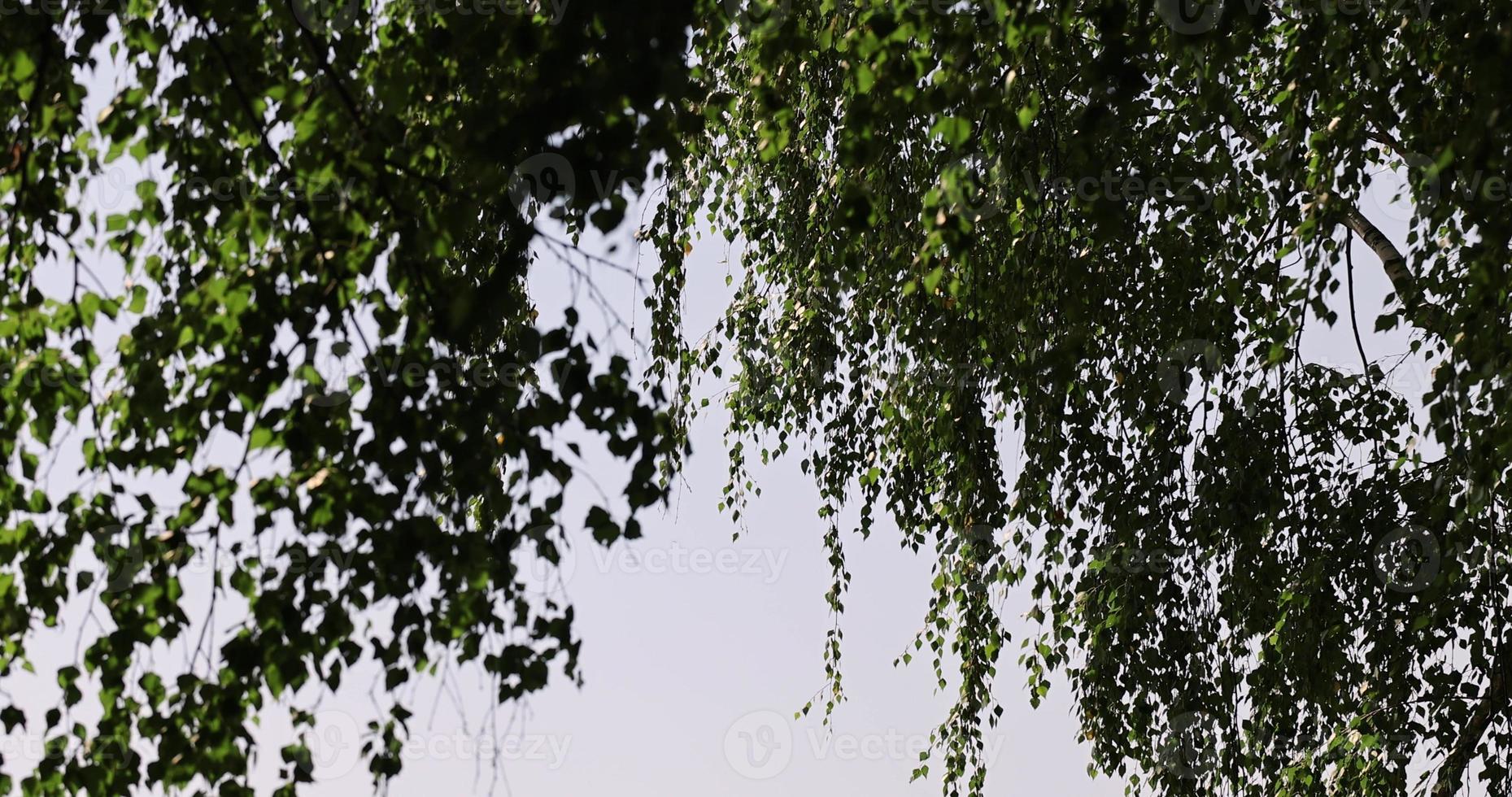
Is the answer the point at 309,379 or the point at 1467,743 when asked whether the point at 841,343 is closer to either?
the point at 1467,743

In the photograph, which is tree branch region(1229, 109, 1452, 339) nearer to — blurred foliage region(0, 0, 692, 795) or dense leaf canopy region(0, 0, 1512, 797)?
dense leaf canopy region(0, 0, 1512, 797)

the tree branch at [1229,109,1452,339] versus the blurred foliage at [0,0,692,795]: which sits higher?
the tree branch at [1229,109,1452,339]

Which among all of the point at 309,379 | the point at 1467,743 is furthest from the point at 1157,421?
the point at 309,379

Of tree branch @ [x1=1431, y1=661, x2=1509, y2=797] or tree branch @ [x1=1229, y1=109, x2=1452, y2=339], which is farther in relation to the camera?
tree branch @ [x1=1431, y1=661, x2=1509, y2=797]

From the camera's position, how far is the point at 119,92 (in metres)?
1.70

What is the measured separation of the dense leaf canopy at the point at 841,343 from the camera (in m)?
1.53

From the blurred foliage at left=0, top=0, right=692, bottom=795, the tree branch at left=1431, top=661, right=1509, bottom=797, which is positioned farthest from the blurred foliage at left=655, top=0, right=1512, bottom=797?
the blurred foliage at left=0, top=0, right=692, bottom=795

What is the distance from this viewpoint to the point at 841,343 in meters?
4.23

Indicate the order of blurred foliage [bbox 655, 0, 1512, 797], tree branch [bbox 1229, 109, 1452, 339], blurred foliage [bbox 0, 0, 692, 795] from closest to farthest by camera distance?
blurred foliage [bbox 0, 0, 692, 795] < tree branch [bbox 1229, 109, 1452, 339] < blurred foliage [bbox 655, 0, 1512, 797]

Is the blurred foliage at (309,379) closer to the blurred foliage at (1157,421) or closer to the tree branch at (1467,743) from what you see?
the blurred foliage at (1157,421)

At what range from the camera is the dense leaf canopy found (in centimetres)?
153

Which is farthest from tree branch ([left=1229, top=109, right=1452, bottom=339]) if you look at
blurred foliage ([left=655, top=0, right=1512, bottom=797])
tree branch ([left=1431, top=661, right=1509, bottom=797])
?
tree branch ([left=1431, top=661, right=1509, bottom=797])

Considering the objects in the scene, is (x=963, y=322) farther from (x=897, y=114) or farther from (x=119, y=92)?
(x=119, y=92)

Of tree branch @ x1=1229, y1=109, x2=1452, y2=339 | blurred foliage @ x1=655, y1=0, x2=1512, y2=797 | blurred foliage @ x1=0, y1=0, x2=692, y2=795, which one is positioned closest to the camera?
blurred foliage @ x1=0, y1=0, x2=692, y2=795
